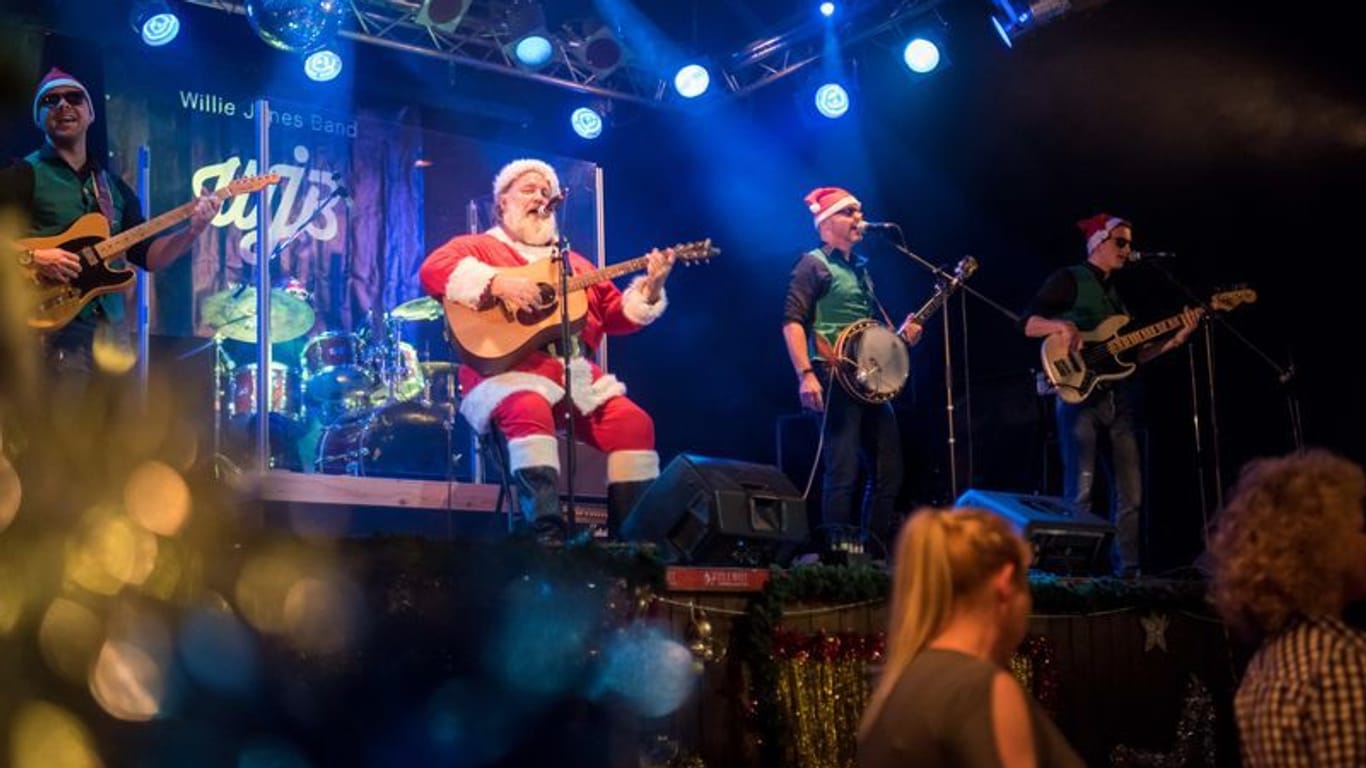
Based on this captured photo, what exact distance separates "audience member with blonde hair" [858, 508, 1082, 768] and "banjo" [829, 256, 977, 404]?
4593mm

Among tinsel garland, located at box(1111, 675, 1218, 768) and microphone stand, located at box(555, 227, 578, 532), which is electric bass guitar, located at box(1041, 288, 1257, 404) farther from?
microphone stand, located at box(555, 227, 578, 532)

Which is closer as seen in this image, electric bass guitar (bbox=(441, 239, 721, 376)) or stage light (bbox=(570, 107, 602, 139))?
electric bass guitar (bbox=(441, 239, 721, 376))

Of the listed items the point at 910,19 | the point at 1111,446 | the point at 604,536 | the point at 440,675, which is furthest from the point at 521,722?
the point at 910,19

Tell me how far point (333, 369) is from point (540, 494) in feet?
11.3

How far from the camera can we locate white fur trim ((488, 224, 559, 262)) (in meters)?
7.57

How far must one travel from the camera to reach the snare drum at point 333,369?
9664 mm

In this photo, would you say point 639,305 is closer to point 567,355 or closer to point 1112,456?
point 567,355

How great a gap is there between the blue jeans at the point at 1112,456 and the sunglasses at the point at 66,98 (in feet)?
19.2

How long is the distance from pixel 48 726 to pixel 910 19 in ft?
25.4

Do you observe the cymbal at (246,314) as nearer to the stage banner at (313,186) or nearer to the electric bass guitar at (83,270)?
the stage banner at (313,186)

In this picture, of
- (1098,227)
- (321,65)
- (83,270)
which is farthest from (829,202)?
(83,270)

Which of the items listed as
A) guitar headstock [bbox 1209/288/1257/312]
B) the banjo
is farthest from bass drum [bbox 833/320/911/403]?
guitar headstock [bbox 1209/288/1257/312]

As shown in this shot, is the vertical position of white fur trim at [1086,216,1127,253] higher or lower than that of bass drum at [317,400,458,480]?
higher

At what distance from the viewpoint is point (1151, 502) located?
33.4ft
